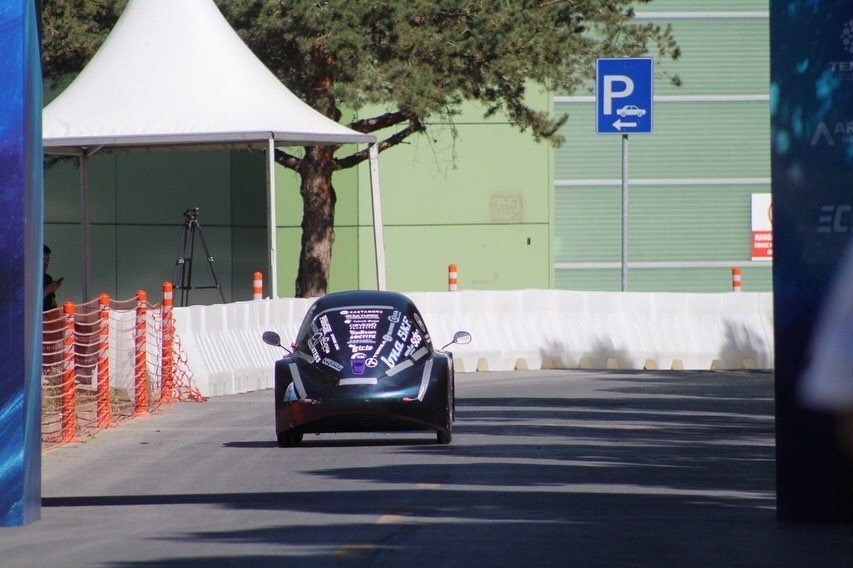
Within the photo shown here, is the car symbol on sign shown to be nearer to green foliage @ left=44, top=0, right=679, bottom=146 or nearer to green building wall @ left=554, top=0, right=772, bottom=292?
green foliage @ left=44, top=0, right=679, bottom=146

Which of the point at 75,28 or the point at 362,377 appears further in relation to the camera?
the point at 75,28

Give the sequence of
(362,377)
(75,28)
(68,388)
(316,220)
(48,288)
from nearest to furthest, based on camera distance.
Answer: (362,377), (68,388), (48,288), (75,28), (316,220)

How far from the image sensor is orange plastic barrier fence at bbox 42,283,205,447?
20562 mm

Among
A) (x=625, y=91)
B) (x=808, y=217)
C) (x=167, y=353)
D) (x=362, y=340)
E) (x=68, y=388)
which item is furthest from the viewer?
(x=625, y=91)

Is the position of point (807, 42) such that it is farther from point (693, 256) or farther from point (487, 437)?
point (693, 256)

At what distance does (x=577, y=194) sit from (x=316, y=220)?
9670 mm

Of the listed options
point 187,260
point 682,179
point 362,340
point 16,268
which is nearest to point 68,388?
point 362,340

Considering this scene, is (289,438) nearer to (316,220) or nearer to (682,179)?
(316,220)

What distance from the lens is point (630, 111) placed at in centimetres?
3073

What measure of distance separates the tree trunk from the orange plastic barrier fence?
13961 millimetres

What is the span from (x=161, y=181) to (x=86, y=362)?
68.3 ft

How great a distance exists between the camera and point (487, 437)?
739 inches

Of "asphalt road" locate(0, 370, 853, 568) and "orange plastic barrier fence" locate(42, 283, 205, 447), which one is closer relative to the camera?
"asphalt road" locate(0, 370, 853, 568)

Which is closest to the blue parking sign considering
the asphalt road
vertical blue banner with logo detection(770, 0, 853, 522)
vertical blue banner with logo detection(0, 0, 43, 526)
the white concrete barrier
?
Result: the white concrete barrier
